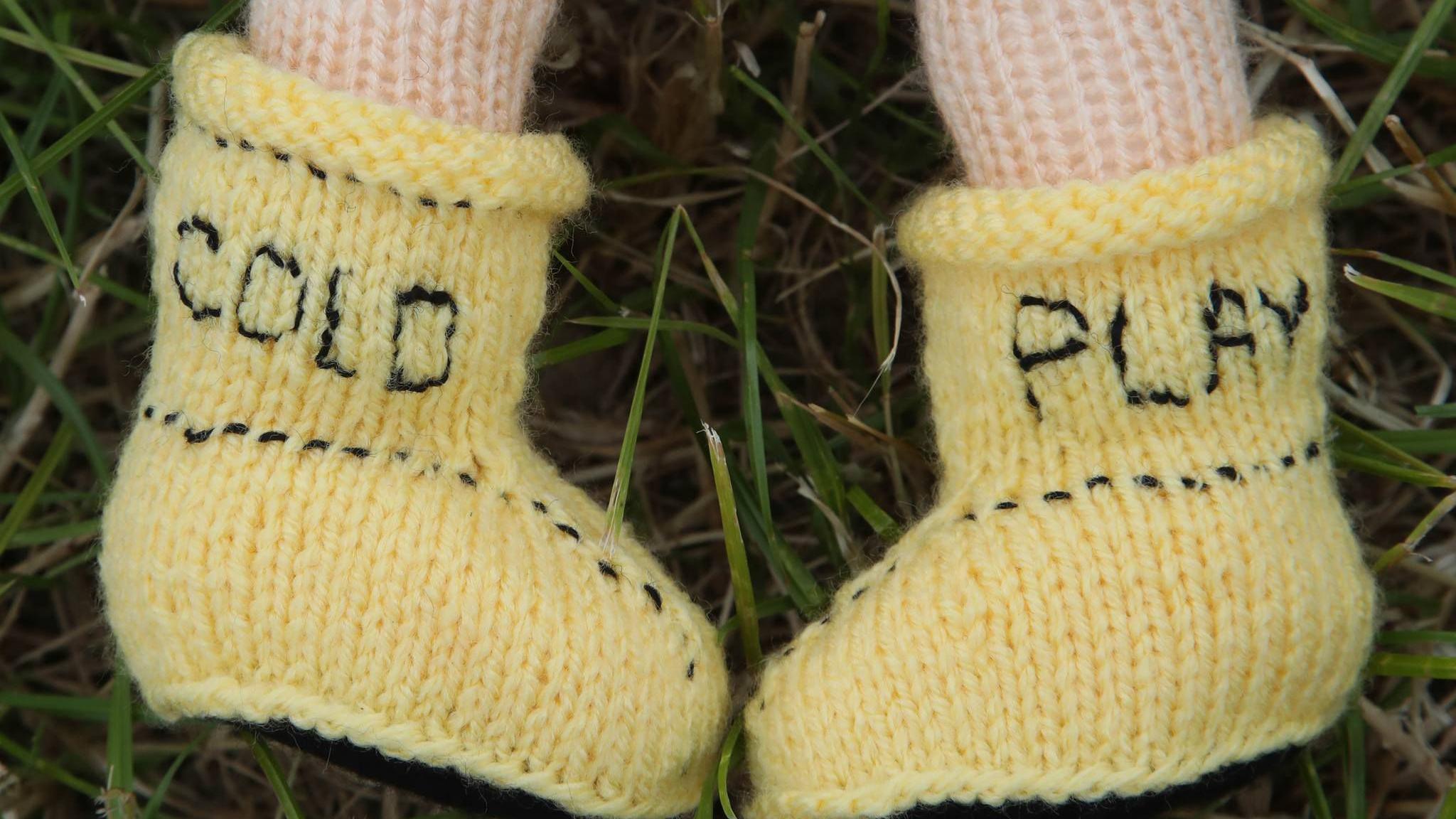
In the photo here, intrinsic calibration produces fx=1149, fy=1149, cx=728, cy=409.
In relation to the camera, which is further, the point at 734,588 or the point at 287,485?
the point at 734,588

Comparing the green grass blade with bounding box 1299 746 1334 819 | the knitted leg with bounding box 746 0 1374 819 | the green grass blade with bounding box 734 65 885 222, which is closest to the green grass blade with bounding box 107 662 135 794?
the knitted leg with bounding box 746 0 1374 819

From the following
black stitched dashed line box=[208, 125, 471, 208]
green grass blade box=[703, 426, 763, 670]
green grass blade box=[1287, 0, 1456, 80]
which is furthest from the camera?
green grass blade box=[1287, 0, 1456, 80]

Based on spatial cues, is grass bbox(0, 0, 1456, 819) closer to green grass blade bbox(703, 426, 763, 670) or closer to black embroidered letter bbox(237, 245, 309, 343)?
green grass blade bbox(703, 426, 763, 670)

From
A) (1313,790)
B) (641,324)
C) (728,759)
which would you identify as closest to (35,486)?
(641,324)

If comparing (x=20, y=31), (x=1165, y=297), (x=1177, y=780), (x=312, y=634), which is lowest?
(x=1177, y=780)

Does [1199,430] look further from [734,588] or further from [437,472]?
[437,472]

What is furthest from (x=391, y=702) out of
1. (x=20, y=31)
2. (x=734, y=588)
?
(x=20, y=31)
